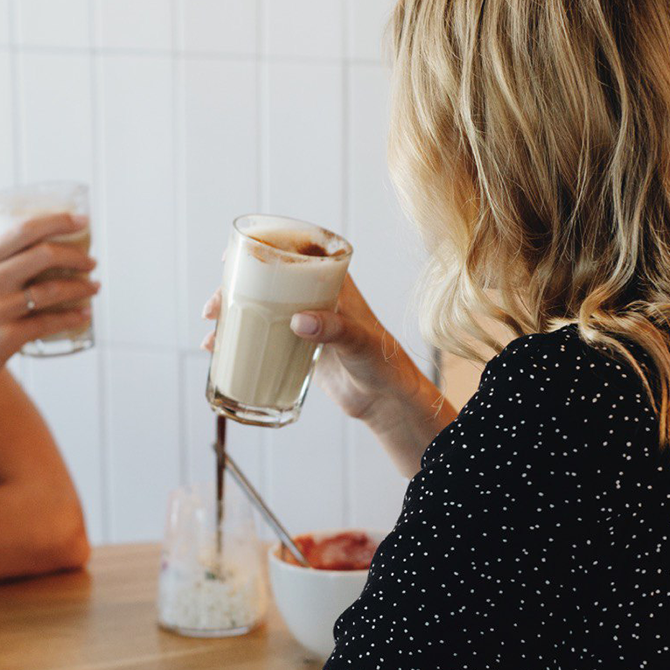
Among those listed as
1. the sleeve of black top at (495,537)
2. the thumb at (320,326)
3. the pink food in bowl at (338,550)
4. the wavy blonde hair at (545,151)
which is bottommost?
the pink food in bowl at (338,550)

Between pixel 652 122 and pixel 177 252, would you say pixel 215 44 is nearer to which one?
pixel 177 252

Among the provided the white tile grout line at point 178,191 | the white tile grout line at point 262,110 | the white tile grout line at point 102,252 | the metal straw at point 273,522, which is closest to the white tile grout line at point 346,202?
the white tile grout line at point 262,110

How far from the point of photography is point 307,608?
99 centimetres

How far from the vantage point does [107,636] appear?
1.06 metres

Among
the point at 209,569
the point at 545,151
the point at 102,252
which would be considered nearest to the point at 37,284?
the point at 209,569

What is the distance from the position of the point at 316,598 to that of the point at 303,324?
0.28 meters

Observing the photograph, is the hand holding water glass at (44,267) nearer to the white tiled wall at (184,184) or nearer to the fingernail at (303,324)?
the fingernail at (303,324)

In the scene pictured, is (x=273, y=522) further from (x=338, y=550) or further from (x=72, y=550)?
(x=72, y=550)

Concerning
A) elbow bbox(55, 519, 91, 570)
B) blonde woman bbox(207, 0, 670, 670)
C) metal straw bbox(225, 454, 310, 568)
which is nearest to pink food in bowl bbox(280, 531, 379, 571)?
metal straw bbox(225, 454, 310, 568)

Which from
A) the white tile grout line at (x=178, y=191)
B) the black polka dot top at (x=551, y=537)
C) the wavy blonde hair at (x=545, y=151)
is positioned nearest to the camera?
the black polka dot top at (x=551, y=537)

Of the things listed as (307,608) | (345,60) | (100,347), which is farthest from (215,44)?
(307,608)

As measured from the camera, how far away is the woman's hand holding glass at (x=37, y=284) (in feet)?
3.88

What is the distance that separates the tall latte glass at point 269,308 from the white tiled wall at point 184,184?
908 millimetres

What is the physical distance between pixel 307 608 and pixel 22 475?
56cm
